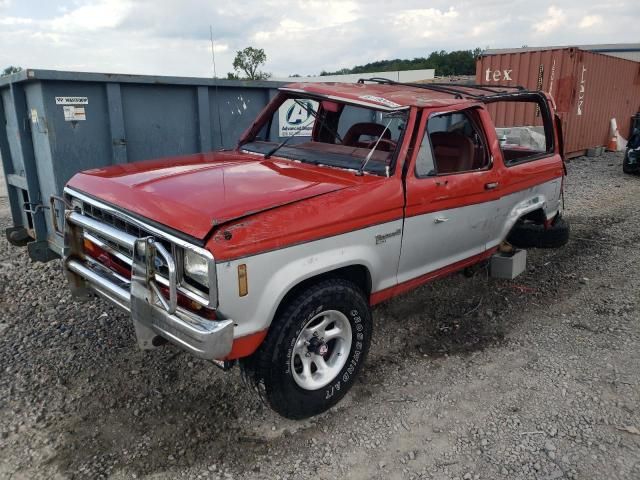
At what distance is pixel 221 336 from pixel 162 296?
419mm

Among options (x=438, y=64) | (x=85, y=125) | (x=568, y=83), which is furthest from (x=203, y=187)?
(x=438, y=64)

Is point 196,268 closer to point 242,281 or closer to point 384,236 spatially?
point 242,281

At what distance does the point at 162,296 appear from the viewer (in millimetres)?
2631

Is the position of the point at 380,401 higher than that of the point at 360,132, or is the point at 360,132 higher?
the point at 360,132

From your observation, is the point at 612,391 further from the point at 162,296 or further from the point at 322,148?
the point at 162,296

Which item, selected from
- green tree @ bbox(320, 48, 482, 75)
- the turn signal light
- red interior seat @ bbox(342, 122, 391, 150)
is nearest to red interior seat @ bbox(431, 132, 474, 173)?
red interior seat @ bbox(342, 122, 391, 150)

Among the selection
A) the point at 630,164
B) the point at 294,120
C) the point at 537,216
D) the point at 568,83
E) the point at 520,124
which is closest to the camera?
the point at 537,216

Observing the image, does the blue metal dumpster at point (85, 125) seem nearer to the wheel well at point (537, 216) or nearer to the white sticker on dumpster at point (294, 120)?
the white sticker on dumpster at point (294, 120)

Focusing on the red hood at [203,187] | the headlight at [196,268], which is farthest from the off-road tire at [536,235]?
the headlight at [196,268]

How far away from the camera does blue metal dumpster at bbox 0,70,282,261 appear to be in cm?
458

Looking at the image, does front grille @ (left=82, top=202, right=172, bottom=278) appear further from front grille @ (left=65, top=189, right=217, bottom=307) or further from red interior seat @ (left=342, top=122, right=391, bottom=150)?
red interior seat @ (left=342, top=122, right=391, bottom=150)

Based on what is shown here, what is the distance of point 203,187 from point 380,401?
1.78 m

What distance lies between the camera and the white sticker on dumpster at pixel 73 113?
459 cm

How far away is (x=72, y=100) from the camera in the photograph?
15.1ft
